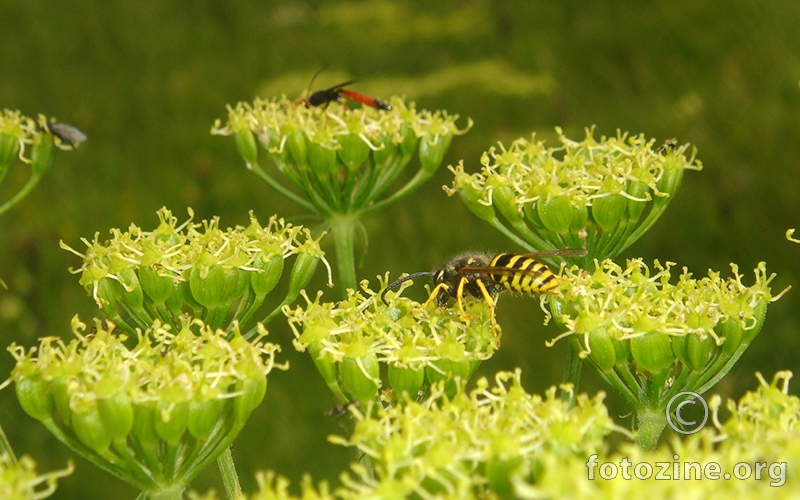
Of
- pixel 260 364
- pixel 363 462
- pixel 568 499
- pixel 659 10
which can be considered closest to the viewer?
pixel 568 499

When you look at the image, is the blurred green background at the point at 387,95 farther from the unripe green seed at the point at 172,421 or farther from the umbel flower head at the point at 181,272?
the unripe green seed at the point at 172,421

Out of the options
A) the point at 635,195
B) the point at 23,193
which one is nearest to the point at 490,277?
the point at 635,195

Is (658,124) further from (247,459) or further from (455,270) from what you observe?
(455,270)

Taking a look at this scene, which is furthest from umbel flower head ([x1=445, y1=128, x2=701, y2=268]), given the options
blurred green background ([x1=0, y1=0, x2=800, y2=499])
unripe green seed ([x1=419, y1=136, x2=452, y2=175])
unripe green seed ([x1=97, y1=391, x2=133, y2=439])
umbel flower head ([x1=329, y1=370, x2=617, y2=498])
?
blurred green background ([x1=0, y1=0, x2=800, y2=499])

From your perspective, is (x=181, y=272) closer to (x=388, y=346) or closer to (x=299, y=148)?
(x=388, y=346)

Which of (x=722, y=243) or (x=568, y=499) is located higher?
(x=568, y=499)

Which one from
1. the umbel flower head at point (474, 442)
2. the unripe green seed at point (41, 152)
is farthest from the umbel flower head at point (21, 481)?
the unripe green seed at point (41, 152)

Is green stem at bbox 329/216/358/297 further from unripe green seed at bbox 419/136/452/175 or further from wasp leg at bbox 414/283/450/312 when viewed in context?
wasp leg at bbox 414/283/450/312

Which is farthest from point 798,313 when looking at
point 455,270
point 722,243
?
point 455,270
